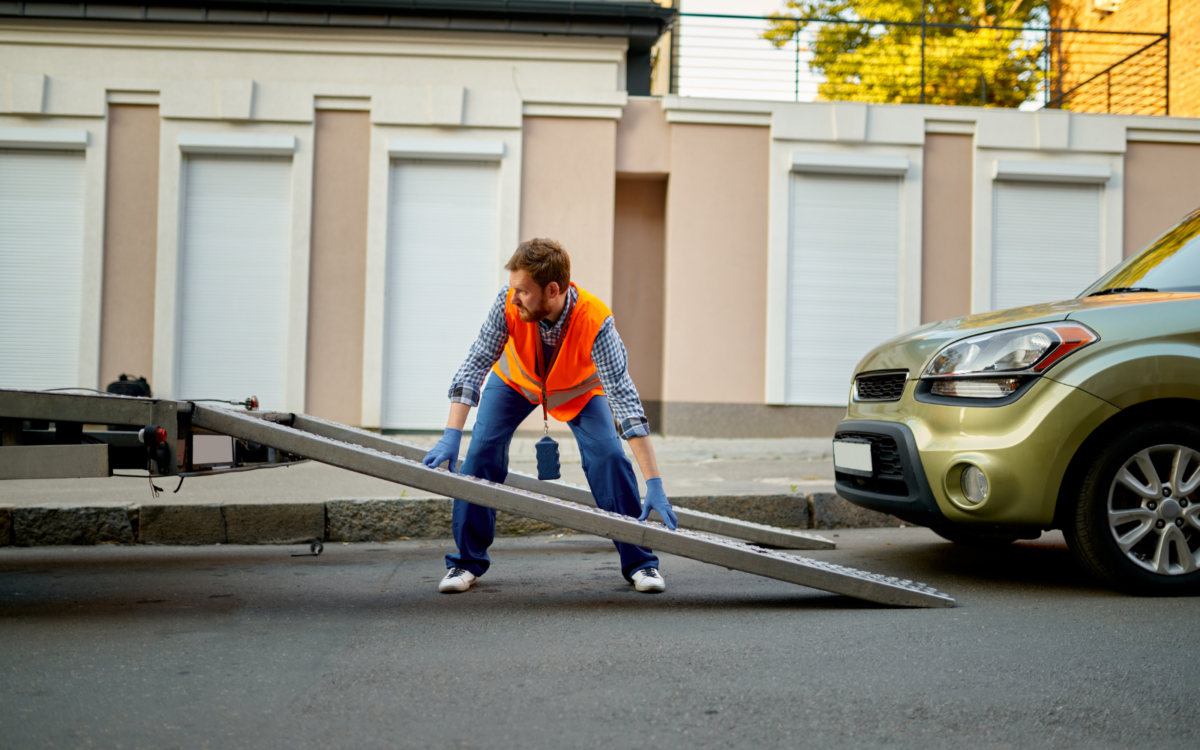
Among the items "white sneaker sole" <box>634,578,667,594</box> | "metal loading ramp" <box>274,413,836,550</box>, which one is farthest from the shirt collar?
"white sneaker sole" <box>634,578,667,594</box>

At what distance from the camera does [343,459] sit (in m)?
3.51

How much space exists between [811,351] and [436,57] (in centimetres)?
578

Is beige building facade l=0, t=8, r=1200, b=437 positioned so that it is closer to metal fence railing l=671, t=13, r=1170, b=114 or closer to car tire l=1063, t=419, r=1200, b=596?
A: metal fence railing l=671, t=13, r=1170, b=114

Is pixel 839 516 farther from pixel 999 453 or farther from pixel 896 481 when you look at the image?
pixel 999 453

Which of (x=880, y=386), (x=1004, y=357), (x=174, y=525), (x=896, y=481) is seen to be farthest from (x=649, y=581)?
(x=174, y=525)

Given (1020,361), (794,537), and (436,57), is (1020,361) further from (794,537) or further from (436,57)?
(436,57)

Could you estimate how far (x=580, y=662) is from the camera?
2.94m

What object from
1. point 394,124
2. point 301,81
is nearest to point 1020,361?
point 394,124

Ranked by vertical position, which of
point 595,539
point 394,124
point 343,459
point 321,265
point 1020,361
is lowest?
point 595,539

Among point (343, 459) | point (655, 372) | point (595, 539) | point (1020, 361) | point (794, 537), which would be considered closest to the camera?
point (343, 459)

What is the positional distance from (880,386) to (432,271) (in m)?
7.30

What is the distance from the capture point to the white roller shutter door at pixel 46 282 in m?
10.6

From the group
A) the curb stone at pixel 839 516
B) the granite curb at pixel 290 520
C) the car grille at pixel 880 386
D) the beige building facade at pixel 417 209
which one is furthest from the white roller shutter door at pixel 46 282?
the car grille at pixel 880 386

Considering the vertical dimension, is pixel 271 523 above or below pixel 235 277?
below
